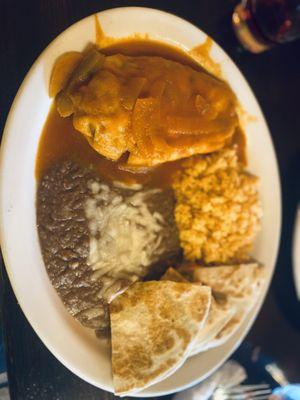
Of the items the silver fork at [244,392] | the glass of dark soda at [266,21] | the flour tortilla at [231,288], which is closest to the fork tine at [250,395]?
the silver fork at [244,392]

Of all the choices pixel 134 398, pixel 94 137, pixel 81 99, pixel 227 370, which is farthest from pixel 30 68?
pixel 227 370

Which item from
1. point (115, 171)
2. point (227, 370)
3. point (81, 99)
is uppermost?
point (81, 99)

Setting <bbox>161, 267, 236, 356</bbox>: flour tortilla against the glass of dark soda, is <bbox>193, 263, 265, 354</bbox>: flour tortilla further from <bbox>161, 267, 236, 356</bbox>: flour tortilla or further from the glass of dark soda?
the glass of dark soda

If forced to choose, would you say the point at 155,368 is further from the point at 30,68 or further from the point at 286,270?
Result: the point at 30,68

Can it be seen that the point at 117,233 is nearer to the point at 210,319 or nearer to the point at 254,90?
the point at 210,319

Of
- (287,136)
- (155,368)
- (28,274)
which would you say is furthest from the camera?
(287,136)

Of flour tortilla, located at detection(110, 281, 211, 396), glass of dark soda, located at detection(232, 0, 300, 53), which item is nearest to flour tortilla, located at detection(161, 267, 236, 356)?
flour tortilla, located at detection(110, 281, 211, 396)
